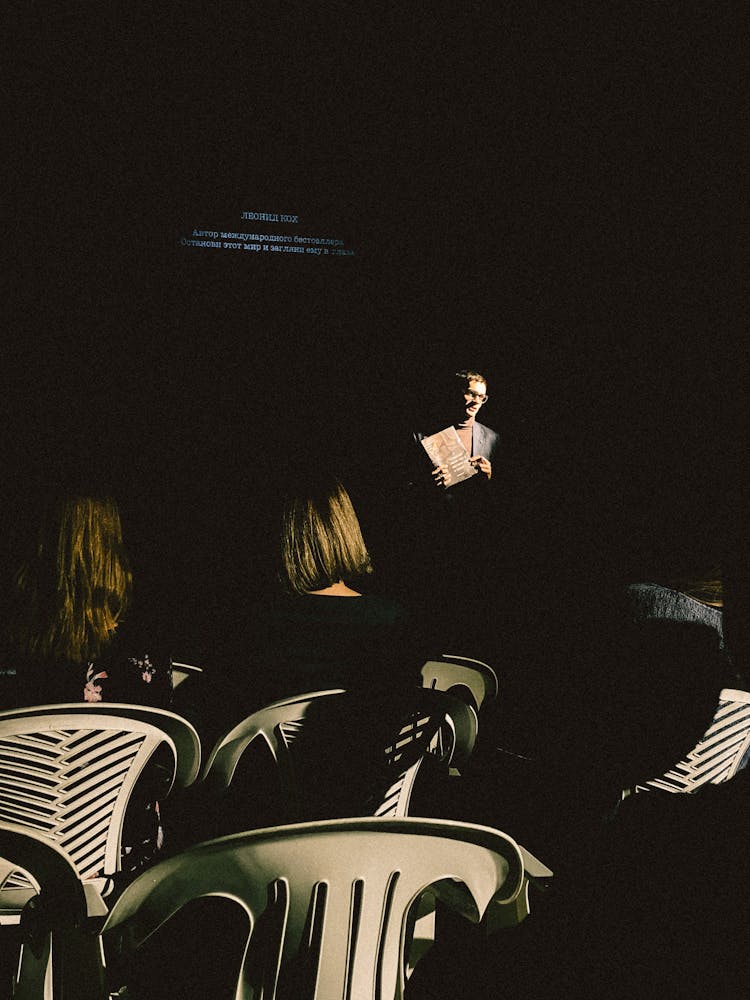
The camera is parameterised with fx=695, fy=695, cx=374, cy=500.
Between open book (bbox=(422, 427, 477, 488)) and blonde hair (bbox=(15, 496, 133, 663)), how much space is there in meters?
2.82

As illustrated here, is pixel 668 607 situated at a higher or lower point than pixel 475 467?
lower

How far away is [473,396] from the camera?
4.82m

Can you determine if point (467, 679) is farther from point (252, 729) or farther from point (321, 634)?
point (252, 729)

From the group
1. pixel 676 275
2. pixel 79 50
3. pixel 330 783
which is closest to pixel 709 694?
pixel 330 783

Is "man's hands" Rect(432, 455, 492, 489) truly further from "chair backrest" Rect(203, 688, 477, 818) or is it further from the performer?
"chair backrest" Rect(203, 688, 477, 818)

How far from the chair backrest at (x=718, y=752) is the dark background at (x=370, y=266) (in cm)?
156

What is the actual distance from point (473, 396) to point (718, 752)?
10.1ft

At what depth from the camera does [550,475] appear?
18.5 ft

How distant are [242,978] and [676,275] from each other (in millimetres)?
4924

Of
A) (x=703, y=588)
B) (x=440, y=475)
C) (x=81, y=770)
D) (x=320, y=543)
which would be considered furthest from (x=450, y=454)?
(x=81, y=770)

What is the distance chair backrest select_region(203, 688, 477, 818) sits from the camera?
1784 millimetres

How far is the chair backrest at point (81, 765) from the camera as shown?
1.56 metres

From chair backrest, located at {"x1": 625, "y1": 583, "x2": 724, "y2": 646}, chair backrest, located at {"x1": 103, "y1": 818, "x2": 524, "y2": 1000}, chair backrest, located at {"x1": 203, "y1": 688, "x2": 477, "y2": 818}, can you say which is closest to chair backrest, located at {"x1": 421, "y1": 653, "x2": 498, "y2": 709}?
chair backrest, located at {"x1": 203, "y1": 688, "x2": 477, "y2": 818}

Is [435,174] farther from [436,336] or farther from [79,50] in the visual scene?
[79,50]
